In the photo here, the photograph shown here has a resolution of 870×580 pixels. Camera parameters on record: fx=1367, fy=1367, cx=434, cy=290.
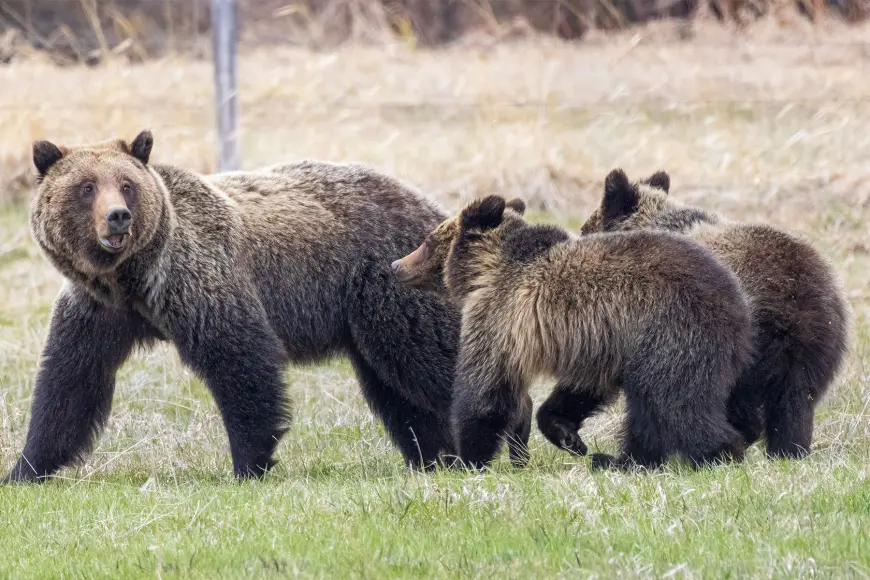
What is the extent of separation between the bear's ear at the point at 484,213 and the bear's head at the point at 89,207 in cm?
165

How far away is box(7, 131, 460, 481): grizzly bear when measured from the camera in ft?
23.8

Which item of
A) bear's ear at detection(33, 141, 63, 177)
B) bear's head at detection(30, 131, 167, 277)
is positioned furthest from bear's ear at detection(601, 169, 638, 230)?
bear's ear at detection(33, 141, 63, 177)

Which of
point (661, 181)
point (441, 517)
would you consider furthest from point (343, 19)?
point (441, 517)

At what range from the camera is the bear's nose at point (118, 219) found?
271 inches

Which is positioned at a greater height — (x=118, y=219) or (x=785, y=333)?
(x=118, y=219)

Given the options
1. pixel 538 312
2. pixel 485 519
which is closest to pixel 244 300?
pixel 538 312

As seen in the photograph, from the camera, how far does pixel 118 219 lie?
22.6ft

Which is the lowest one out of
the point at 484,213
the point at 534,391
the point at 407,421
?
the point at 534,391

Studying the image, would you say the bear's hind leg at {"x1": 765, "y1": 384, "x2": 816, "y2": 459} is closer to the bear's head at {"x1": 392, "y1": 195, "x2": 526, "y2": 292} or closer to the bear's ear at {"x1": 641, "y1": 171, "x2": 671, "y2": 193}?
the bear's head at {"x1": 392, "y1": 195, "x2": 526, "y2": 292}

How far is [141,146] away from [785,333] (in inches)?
141

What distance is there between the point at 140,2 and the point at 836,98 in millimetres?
12379

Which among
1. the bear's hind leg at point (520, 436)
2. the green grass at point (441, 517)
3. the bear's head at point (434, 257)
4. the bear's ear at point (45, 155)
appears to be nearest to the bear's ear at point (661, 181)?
the bear's head at point (434, 257)

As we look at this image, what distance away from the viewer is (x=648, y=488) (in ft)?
18.3

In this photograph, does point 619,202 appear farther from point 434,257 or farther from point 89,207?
point 89,207
